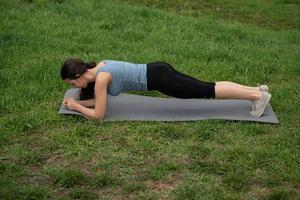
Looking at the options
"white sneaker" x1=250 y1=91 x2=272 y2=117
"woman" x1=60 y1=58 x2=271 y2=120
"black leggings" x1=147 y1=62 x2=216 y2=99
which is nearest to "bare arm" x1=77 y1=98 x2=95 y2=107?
"woman" x1=60 y1=58 x2=271 y2=120

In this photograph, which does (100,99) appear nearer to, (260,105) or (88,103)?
(88,103)

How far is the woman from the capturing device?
519 cm

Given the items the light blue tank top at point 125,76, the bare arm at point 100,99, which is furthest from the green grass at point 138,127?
the light blue tank top at point 125,76

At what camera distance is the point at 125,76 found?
17.4 ft

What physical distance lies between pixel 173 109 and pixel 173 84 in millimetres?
392

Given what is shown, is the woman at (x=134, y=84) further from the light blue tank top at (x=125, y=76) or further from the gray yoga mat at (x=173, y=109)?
the gray yoga mat at (x=173, y=109)

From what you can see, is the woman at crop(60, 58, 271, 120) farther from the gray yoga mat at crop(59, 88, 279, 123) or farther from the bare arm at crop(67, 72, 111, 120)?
the gray yoga mat at crop(59, 88, 279, 123)

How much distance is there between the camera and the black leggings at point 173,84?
533 cm

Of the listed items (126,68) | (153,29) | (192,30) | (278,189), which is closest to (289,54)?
(192,30)

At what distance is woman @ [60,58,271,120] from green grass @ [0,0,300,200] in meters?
0.23

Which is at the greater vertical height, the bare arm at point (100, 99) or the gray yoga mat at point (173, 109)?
the bare arm at point (100, 99)

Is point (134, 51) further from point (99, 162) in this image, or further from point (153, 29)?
point (99, 162)

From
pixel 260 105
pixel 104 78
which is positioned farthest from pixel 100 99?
pixel 260 105

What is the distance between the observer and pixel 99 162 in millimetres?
4457
